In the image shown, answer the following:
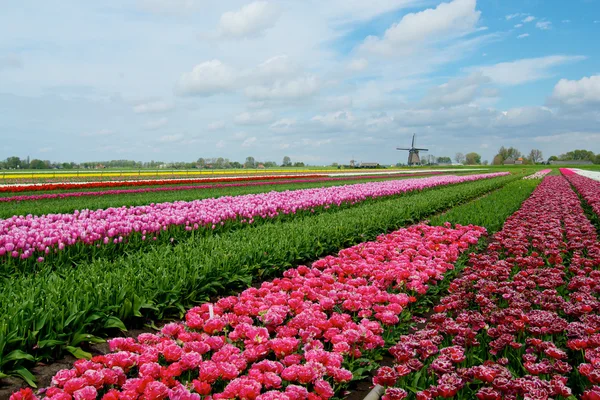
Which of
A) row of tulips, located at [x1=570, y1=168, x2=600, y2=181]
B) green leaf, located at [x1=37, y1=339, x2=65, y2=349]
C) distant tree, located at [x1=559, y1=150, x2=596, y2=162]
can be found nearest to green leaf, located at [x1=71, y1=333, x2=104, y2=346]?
green leaf, located at [x1=37, y1=339, x2=65, y2=349]

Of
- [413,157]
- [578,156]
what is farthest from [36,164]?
[578,156]

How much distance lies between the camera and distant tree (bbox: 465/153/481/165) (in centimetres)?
13684

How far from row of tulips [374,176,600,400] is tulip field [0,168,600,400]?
0.02m

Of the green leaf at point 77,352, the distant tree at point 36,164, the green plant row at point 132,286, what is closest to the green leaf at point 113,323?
the green plant row at point 132,286

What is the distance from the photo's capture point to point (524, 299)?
15.3ft

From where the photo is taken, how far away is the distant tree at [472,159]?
449 ft

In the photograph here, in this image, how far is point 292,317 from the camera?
4641 mm

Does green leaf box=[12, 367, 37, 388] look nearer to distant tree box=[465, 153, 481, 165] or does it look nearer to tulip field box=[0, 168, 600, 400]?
tulip field box=[0, 168, 600, 400]

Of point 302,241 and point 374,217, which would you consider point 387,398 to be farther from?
point 374,217

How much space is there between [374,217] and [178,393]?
828cm

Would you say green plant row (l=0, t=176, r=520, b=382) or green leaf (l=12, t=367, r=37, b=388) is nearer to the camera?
green leaf (l=12, t=367, r=37, b=388)

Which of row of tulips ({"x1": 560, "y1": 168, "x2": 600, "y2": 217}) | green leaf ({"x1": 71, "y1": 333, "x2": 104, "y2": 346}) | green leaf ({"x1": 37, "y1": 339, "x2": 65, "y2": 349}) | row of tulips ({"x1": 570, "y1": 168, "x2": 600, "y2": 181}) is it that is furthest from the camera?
row of tulips ({"x1": 570, "y1": 168, "x2": 600, "y2": 181})

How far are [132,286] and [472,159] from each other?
147 m

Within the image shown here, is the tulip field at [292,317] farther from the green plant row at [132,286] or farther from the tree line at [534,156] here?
the tree line at [534,156]
